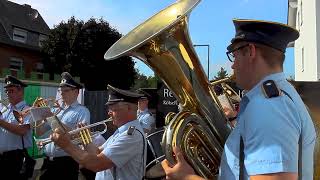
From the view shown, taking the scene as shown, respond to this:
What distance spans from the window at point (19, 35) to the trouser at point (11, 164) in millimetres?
36285

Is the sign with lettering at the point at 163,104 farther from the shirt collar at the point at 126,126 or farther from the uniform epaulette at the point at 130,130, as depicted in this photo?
the uniform epaulette at the point at 130,130

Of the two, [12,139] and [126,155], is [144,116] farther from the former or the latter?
Result: [126,155]

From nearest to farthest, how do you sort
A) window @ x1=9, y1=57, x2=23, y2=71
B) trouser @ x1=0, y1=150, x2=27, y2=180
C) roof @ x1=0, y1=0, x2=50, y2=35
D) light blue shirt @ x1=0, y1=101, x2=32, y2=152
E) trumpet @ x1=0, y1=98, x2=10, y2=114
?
trouser @ x1=0, y1=150, x2=27, y2=180 < light blue shirt @ x1=0, y1=101, x2=32, y2=152 < trumpet @ x1=0, y1=98, x2=10, y2=114 < window @ x1=9, y1=57, x2=23, y2=71 < roof @ x1=0, y1=0, x2=50, y2=35

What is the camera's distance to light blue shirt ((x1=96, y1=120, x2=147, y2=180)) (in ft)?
12.6

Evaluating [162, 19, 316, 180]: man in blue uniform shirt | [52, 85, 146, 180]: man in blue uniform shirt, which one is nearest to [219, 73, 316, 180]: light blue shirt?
[162, 19, 316, 180]: man in blue uniform shirt

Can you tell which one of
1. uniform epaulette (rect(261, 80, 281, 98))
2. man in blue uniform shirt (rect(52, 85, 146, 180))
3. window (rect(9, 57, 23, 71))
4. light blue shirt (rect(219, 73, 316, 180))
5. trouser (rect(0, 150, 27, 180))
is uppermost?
window (rect(9, 57, 23, 71))

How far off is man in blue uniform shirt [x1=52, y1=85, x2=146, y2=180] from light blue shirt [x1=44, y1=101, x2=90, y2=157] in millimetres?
1734

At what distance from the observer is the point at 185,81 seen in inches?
103

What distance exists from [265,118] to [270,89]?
0.16m

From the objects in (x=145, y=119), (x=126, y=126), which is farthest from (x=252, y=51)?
(x=145, y=119)

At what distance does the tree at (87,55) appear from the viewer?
3706 centimetres

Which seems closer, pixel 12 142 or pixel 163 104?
pixel 12 142

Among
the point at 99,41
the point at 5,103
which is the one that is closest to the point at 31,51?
the point at 99,41

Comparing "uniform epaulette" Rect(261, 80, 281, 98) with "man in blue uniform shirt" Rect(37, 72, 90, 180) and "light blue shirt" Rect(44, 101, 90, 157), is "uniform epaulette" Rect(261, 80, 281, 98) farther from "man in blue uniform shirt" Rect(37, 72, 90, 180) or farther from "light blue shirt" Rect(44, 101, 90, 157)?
"light blue shirt" Rect(44, 101, 90, 157)
